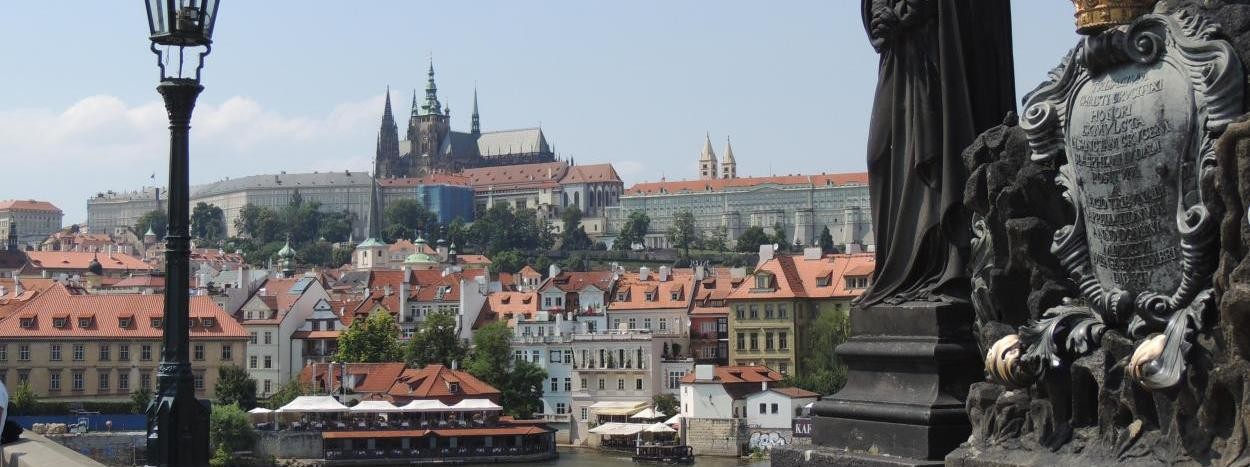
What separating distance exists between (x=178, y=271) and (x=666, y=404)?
5484 cm

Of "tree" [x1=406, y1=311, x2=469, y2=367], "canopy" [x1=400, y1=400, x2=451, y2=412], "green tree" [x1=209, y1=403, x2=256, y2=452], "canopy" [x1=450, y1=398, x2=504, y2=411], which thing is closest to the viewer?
"green tree" [x1=209, y1=403, x2=256, y2=452]

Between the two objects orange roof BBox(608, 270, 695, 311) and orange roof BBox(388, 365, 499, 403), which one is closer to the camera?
orange roof BBox(388, 365, 499, 403)

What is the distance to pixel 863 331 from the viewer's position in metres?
6.73

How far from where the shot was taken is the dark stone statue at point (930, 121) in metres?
6.41

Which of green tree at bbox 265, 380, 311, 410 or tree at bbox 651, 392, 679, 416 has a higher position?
green tree at bbox 265, 380, 311, 410

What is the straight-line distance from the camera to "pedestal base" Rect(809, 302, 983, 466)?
6.15 m

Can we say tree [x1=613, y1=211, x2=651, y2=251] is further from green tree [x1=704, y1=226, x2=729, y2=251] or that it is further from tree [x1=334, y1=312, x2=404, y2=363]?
tree [x1=334, y1=312, x2=404, y2=363]

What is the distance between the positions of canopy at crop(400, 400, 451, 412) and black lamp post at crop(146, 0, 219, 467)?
50.3m

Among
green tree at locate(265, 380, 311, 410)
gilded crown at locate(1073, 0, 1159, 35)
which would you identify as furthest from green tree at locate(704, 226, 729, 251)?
gilded crown at locate(1073, 0, 1159, 35)

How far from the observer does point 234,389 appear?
6081 cm

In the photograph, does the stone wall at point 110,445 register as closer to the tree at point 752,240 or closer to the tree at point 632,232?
the tree at point 752,240

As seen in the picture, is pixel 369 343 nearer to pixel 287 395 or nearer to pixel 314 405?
pixel 287 395

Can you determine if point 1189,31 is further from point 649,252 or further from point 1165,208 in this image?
point 649,252

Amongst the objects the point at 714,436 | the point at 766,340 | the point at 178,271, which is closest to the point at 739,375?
the point at 714,436
